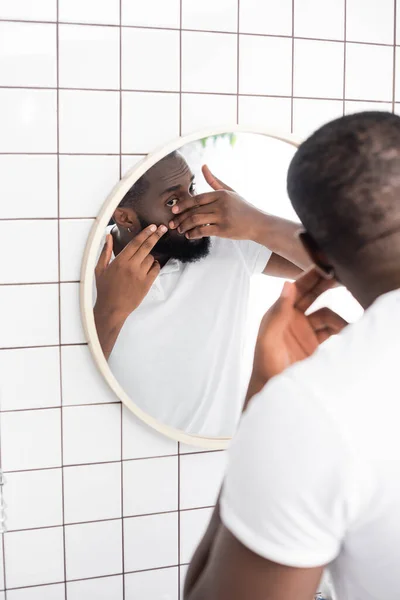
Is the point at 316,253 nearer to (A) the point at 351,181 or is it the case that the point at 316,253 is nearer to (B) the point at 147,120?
(A) the point at 351,181

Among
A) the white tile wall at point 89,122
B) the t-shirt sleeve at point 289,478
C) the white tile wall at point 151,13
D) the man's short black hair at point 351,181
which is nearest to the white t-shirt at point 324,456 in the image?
Result: the t-shirt sleeve at point 289,478

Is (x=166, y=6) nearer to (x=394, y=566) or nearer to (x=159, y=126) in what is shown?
(x=159, y=126)

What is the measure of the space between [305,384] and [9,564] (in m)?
1.13

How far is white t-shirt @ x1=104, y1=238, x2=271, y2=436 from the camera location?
4.97 feet

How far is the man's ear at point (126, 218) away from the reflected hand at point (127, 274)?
0.02 metres

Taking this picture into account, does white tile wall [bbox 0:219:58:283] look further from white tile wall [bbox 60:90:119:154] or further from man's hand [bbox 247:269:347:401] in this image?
man's hand [bbox 247:269:347:401]

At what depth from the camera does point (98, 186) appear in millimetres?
1490

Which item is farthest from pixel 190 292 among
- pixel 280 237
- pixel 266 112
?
pixel 266 112

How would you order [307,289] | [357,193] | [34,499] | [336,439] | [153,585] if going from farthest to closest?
[153,585] < [34,499] < [307,289] < [357,193] < [336,439]

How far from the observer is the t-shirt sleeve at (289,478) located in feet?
2.04

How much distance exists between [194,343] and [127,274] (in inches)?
8.4

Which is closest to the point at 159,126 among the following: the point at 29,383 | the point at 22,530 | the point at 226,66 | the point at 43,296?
the point at 226,66

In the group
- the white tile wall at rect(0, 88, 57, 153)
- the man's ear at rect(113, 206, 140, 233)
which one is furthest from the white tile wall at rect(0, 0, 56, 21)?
the man's ear at rect(113, 206, 140, 233)

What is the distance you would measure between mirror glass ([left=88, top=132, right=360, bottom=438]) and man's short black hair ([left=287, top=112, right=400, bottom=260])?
0.75m
